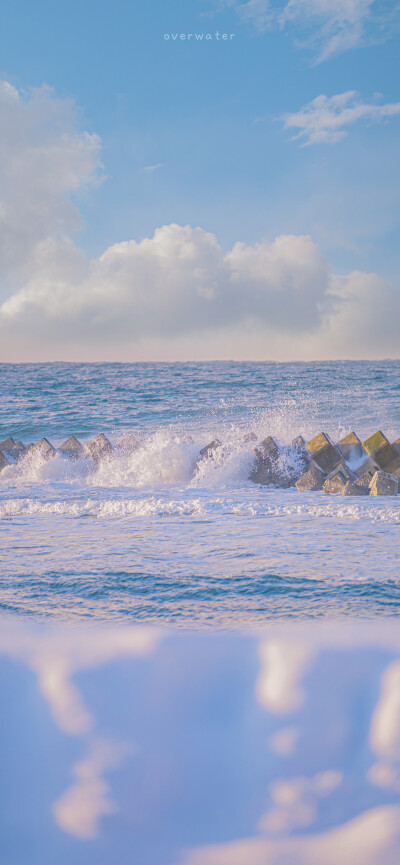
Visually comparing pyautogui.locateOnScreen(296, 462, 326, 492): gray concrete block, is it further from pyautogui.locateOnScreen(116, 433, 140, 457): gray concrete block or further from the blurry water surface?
the blurry water surface

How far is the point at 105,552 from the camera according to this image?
3.63 m

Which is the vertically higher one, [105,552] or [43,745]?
[105,552]

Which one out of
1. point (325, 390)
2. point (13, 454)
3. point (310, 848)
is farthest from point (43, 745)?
point (325, 390)

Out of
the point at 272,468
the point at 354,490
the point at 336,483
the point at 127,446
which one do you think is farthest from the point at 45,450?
the point at 354,490

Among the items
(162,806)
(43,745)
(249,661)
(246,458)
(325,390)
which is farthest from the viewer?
(325,390)

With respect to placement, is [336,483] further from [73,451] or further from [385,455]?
[73,451]

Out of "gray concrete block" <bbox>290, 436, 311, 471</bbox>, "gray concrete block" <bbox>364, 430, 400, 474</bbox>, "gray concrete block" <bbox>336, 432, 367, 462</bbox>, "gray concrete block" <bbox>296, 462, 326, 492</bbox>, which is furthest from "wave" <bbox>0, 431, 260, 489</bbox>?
"gray concrete block" <bbox>364, 430, 400, 474</bbox>

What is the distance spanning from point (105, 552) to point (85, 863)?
2.20 m

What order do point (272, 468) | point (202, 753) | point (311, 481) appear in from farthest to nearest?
point (272, 468) → point (311, 481) → point (202, 753)

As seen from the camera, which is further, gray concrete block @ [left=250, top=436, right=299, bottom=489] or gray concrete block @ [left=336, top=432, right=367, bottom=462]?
gray concrete block @ [left=336, top=432, right=367, bottom=462]

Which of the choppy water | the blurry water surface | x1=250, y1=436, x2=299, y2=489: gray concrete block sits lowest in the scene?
the blurry water surface

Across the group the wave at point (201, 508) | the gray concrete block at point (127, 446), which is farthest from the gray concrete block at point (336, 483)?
the gray concrete block at point (127, 446)

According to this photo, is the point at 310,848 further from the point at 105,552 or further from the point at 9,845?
the point at 105,552

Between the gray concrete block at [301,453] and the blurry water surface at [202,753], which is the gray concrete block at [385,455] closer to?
the gray concrete block at [301,453]
